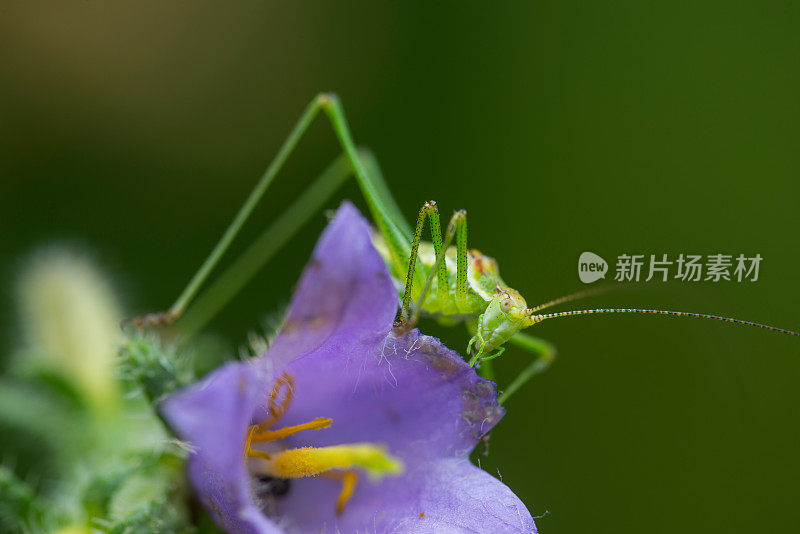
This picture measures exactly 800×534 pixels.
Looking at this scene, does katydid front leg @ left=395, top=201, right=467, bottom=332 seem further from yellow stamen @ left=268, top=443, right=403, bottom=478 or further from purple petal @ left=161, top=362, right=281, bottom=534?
purple petal @ left=161, top=362, right=281, bottom=534

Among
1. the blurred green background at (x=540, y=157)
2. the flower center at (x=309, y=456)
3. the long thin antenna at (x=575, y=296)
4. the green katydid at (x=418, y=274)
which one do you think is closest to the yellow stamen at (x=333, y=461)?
the flower center at (x=309, y=456)

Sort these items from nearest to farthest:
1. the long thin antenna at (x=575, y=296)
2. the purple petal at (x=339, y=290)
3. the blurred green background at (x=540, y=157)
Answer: the purple petal at (x=339, y=290)
the long thin antenna at (x=575, y=296)
the blurred green background at (x=540, y=157)

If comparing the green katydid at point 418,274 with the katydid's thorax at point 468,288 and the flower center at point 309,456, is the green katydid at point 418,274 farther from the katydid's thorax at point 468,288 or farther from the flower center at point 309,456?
the flower center at point 309,456

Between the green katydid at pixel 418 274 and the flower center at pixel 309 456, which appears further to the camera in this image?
the green katydid at pixel 418 274

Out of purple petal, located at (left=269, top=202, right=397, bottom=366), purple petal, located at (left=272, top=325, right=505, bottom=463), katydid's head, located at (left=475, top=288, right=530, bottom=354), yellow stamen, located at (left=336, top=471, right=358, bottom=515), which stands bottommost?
yellow stamen, located at (left=336, top=471, right=358, bottom=515)

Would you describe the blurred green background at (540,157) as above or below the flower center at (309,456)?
above

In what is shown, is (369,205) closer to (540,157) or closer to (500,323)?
(500,323)

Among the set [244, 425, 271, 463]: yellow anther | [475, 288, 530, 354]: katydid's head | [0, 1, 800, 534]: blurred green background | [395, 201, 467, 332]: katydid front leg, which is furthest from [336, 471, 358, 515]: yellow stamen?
[0, 1, 800, 534]: blurred green background

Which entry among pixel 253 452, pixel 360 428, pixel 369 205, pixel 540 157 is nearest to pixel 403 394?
pixel 360 428
